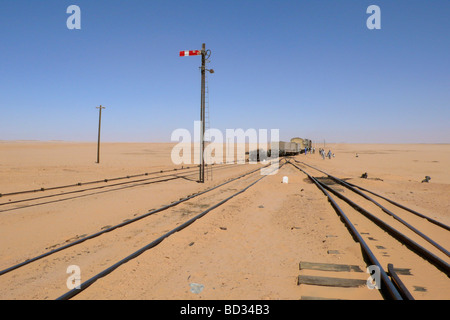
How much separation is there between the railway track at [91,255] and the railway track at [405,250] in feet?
15.6

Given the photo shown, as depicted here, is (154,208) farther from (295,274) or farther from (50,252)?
(295,274)

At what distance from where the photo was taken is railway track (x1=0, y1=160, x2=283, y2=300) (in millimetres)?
4258

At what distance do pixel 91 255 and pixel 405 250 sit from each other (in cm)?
→ 709

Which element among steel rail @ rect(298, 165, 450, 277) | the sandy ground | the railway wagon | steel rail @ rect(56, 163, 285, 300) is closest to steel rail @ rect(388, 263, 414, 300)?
the sandy ground

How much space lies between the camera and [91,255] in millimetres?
5516

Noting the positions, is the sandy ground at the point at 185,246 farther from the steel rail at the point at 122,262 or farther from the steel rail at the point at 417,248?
the steel rail at the point at 417,248

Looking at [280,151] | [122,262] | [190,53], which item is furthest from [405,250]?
[280,151]

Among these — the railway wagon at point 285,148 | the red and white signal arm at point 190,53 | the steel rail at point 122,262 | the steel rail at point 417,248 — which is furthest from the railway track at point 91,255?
the railway wagon at point 285,148

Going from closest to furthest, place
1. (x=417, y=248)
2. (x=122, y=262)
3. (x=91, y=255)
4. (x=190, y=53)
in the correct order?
(x=122, y=262) < (x=91, y=255) < (x=417, y=248) < (x=190, y=53)

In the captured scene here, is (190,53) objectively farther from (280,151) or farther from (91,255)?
(280,151)

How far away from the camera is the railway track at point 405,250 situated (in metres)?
4.10

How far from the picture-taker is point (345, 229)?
724 centimetres
